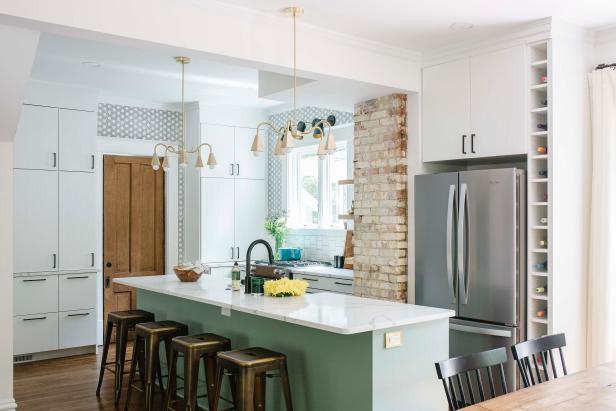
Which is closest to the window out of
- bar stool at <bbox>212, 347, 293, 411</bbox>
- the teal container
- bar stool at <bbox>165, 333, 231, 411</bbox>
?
the teal container

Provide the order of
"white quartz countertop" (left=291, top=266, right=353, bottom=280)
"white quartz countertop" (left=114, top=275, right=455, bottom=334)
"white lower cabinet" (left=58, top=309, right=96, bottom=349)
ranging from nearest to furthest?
1. "white quartz countertop" (left=114, top=275, right=455, bottom=334)
2. "white quartz countertop" (left=291, top=266, right=353, bottom=280)
3. "white lower cabinet" (left=58, top=309, right=96, bottom=349)

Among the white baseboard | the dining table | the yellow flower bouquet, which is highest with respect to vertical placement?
the yellow flower bouquet

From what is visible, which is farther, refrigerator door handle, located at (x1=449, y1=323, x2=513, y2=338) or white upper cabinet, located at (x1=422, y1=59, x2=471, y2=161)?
white upper cabinet, located at (x1=422, y1=59, x2=471, y2=161)

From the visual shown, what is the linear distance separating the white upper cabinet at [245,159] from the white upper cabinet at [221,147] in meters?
0.07

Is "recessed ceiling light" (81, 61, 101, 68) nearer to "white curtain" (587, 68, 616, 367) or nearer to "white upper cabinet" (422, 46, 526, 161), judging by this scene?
"white upper cabinet" (422, 46, 526, 161)

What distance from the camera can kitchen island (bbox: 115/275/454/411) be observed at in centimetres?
315

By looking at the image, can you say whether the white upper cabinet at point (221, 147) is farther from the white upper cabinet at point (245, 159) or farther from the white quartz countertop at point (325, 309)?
the white quartz countertop at point (325, 309)

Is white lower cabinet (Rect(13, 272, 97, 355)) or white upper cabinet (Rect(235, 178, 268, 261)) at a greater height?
white upper cabinet (Rect(235, 178, 268, 261))

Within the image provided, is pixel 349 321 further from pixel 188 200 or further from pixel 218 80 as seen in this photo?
pixel 188 200

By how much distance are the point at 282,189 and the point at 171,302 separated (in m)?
3.00

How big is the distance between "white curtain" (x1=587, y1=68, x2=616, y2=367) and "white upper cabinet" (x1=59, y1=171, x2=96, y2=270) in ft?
16.0

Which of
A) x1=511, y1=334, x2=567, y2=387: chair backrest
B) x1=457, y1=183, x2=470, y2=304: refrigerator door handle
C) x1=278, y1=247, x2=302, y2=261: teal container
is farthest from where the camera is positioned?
x1=278, y1=247, x2=302, y2=261: teal container

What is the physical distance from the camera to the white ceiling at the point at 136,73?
4952mm

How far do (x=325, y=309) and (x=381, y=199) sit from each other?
1.76 meters
